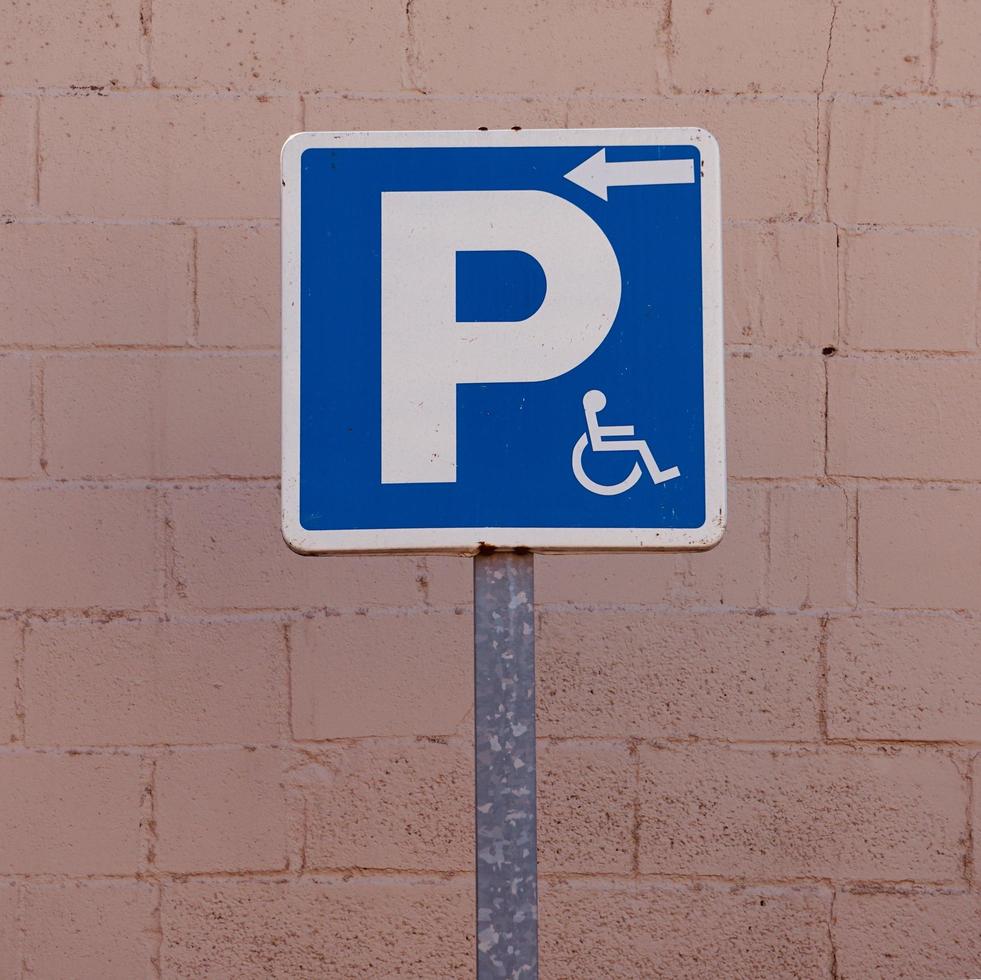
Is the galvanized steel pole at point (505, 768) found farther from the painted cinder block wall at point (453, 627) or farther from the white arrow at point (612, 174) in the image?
the painted cinder block wall at point (453, 627)

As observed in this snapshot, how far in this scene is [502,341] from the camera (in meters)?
1.18

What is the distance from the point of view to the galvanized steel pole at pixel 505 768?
112 cm

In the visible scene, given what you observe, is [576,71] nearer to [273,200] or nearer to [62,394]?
[273,200]

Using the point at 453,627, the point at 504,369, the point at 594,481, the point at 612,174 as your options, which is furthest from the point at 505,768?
the point at 453,627

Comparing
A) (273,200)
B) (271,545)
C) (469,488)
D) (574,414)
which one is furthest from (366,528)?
(273,200)

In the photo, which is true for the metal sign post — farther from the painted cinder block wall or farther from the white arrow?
the painted cinder block wall

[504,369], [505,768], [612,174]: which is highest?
[612,174]

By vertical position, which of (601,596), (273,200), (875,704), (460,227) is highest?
(273,200)

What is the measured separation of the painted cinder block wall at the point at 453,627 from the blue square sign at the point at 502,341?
32.6 inches

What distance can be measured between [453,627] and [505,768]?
86 cm

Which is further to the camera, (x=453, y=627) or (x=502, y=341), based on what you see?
(x=453, y=627)

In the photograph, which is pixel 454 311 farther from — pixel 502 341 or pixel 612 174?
pixel 612 174

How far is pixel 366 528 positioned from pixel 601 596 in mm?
906

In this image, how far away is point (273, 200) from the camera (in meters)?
2.00
